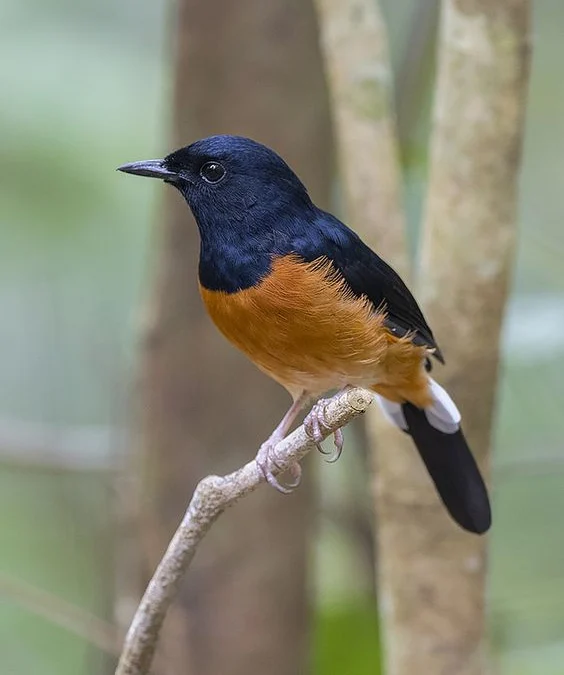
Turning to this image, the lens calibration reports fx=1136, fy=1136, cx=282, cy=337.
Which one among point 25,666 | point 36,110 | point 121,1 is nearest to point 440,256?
point 36,110

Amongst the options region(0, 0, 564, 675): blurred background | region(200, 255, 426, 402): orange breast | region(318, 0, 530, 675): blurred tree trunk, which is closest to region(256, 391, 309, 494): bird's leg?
region(200, 255, 426, 402): orange breast

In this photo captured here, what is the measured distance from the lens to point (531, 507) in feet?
16.3

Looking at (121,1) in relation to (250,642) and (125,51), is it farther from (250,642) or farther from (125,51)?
(250,642)

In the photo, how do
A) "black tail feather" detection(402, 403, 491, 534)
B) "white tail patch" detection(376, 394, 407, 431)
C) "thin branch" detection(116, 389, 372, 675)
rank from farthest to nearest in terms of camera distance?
"white tail patch" detection(376, 394, 407, 431), "black tail feather" detection(402, 403, 491, 534), "thin branch" detection(116, 389, 372, 675)

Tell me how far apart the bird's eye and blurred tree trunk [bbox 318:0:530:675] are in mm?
449

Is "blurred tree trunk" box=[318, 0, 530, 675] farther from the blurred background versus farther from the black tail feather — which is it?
the blurred background

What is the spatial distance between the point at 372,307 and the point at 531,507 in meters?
2.63

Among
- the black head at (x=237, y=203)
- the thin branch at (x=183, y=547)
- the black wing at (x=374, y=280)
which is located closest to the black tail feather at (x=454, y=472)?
the black wing at (x=374, y=280)

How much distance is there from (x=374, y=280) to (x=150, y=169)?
23.1 inches

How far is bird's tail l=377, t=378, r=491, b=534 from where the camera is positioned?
2.76 metres

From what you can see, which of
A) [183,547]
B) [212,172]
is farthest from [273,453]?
[212,172]

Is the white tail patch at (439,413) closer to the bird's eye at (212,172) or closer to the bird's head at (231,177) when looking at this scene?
the bird's head at (231,177)

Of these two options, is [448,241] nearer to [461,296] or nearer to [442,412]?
[461,296]

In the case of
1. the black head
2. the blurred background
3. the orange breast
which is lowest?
the blurred background
